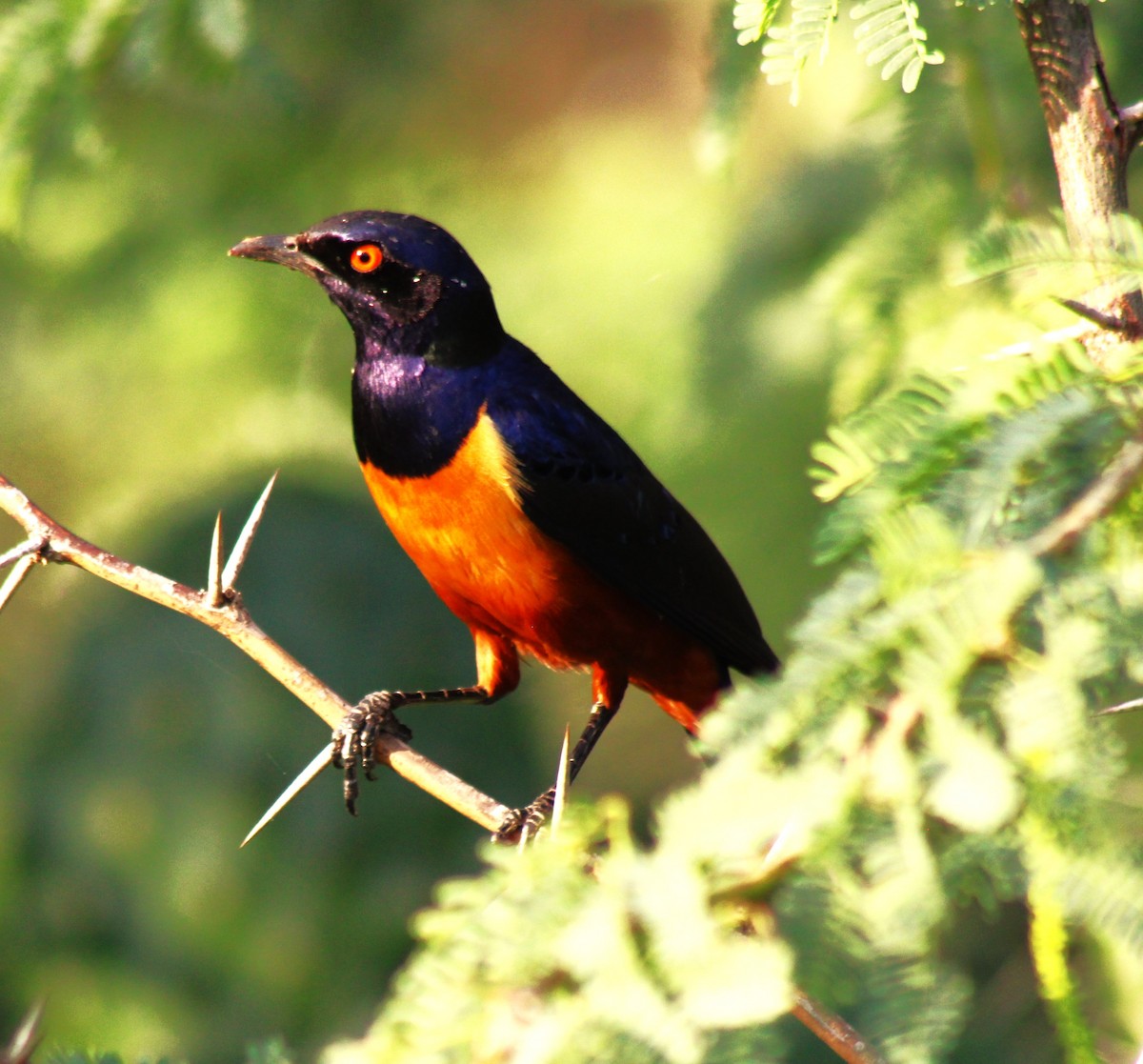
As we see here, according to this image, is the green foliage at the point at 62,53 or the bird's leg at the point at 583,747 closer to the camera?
the bird's leg at the point at 583,747

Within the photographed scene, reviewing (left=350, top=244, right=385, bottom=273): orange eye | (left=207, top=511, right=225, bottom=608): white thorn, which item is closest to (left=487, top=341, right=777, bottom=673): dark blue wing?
(left=350, top=244, right=385, bottom=273): orange eye

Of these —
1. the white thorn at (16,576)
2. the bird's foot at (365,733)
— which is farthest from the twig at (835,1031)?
the bird's foot at (365,733)

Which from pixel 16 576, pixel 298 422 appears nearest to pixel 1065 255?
pixel 16 576

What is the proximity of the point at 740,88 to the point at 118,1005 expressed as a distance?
3.95m

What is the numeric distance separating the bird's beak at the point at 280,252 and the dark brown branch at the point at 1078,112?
6.62ft

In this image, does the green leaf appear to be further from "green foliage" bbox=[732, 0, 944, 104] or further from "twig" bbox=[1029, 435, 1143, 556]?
"twig" bbox=[1029, 435, 1143, 556]

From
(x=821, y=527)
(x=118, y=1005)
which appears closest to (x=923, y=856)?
(x=821, y=527)

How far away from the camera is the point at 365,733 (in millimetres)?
3857

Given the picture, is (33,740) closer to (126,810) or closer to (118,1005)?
(126,810)

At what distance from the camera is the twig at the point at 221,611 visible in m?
2.57

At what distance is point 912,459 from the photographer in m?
Result: 1.55

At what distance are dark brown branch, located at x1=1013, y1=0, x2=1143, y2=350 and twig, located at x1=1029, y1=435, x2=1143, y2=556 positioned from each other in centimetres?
80

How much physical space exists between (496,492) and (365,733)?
0.74 m

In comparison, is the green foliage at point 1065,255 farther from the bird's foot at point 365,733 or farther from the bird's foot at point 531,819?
the bird's foot at point 365,733
